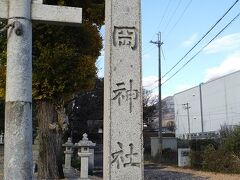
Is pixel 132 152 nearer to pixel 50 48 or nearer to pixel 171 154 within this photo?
pixel 50 48

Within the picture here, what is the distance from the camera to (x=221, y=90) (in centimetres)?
6494

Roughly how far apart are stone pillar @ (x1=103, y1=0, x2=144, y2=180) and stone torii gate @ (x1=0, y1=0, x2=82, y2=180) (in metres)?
1.37

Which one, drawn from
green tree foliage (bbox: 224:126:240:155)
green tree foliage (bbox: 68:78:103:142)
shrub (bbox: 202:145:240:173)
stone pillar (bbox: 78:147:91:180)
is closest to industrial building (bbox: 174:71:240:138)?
green tree foliage (bbox: 68:78:103:142)

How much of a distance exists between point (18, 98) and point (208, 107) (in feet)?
221

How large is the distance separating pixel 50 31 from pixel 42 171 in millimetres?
4584

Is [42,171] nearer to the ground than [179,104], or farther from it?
nearer to the ground

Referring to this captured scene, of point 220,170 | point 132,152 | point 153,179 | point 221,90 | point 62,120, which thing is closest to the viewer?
point 132,152

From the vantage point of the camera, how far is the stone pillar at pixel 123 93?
6230mm

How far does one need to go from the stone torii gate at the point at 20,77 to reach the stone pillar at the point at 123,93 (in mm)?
1365

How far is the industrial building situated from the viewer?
199 ft

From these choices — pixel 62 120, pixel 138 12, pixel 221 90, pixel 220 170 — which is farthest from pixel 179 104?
pixel 138 12

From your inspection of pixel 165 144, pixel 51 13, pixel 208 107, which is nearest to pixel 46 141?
pixel 51 13

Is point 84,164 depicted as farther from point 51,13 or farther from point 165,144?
point 165,144

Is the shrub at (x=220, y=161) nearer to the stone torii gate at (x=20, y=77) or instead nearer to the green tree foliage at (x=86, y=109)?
the stone torii gate at (x=20, y=77)
